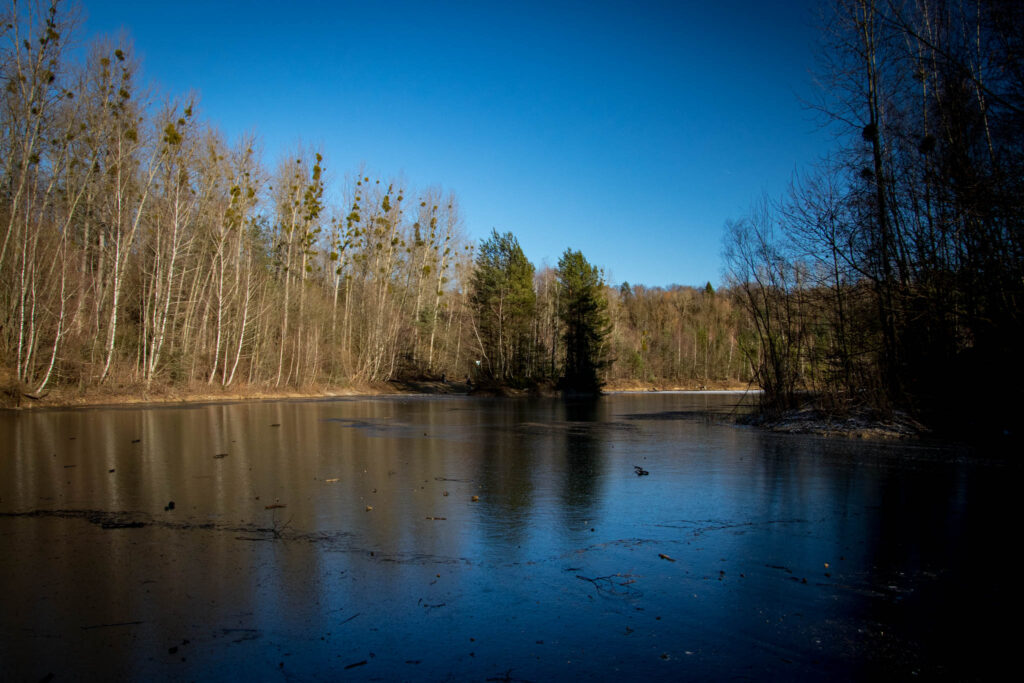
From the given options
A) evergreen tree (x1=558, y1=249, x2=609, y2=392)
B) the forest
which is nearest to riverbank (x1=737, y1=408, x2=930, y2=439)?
the forest

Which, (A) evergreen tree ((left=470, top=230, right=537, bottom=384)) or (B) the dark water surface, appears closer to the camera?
(B) the dark water surface

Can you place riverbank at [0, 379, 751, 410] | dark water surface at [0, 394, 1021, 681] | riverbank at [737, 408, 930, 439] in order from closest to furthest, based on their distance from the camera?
dark water surface at [0, 394, 1021, 681] < riverbank at [737, 408, 930, 439] < riverbank at [0, 379, 751, 410]

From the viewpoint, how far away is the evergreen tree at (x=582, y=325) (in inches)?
1786

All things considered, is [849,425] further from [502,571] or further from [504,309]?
[504,309]

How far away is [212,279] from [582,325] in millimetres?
24781

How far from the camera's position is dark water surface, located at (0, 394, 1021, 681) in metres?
3.14

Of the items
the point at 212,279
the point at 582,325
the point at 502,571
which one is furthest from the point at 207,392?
the point at 502,571

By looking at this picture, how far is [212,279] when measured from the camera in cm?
3406

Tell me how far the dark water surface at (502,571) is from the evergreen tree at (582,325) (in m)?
35.9

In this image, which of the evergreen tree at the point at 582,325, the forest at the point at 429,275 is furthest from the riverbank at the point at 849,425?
the evergreen tree at the point at 582,325

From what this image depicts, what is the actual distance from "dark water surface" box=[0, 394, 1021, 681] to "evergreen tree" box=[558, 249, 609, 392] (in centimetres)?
3587

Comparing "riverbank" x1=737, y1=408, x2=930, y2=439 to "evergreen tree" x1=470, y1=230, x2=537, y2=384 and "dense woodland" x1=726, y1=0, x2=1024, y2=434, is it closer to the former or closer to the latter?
"dense woodland" x1=726, y1=0, x2=1024, y2=434

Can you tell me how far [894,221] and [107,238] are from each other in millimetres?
32518

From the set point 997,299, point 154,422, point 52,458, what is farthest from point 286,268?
point 997,299
